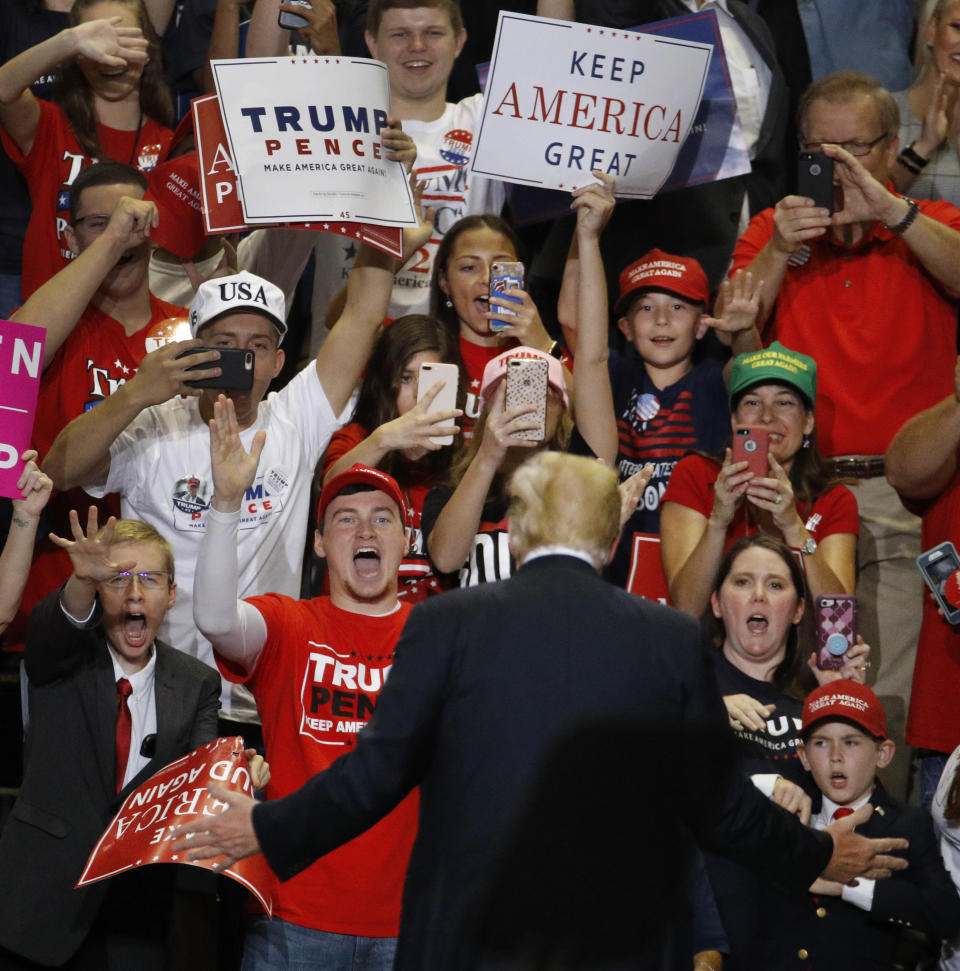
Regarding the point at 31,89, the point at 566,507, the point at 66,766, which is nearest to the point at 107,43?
the point at 31,89

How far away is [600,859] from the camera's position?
2.82 metres

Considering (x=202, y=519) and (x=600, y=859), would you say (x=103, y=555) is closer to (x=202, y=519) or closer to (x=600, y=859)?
(x=202, y=519)

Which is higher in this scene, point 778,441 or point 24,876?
point 778,441

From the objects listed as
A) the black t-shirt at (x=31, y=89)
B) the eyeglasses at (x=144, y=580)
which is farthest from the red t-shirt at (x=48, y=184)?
the eyeglasses at (x=144, y=580)

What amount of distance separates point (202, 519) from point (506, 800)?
202 cm

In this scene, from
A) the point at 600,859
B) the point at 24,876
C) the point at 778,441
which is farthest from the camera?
the point at 778,441

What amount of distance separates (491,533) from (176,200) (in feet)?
5.56

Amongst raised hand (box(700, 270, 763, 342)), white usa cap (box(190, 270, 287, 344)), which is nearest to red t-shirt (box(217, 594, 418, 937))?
white usa cap (box(190, 270, 287, 344))

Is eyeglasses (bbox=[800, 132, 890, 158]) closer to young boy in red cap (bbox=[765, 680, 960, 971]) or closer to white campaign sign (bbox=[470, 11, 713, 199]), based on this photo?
white campaign sign (bbox=[470, 11, 713, 199])

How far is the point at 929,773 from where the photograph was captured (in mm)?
4508

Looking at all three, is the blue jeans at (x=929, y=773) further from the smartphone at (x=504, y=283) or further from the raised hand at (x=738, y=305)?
the smartphone at (x=504, y=283)

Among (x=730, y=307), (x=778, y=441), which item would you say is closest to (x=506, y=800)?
(x=778, y=441)

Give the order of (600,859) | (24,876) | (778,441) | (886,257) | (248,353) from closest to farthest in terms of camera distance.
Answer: (600,859)
(24,876)
(248,353)
(778,441)
(886,257)

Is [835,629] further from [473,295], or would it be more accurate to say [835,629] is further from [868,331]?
[473,295]
